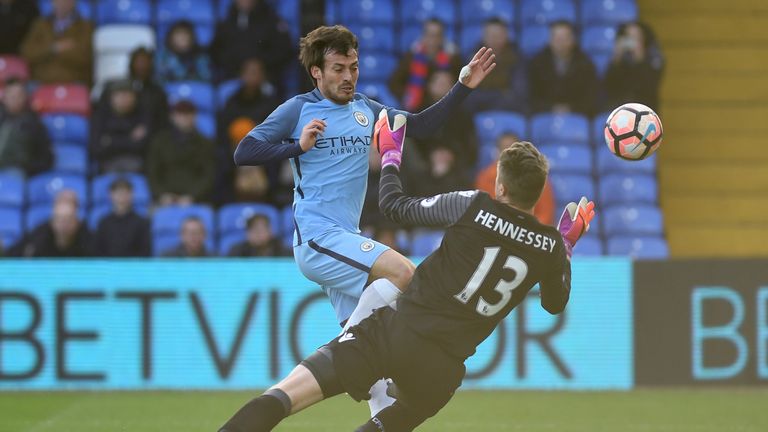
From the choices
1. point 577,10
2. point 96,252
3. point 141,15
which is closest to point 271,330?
point 96,252

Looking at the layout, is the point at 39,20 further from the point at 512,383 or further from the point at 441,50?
the point at 512,383

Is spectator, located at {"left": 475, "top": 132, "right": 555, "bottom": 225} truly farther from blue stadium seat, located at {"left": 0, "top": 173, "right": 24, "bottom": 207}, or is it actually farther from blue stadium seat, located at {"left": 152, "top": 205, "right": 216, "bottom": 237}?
blue stadium seat, located at {"left": 0, "top": 173, "right": 24, "bottom": 207}

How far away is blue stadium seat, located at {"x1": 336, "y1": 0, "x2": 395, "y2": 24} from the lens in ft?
46.8

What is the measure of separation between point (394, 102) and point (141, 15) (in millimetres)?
3263

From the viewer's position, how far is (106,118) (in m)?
12.8

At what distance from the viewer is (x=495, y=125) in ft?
43.4

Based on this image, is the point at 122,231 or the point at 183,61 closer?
the point at 122,231

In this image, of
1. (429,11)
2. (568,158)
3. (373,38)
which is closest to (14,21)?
(373,38)

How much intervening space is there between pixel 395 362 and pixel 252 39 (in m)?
8.18

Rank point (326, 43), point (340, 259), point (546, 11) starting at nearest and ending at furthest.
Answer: point (340, 259), point (326, 43), point (546, 11)

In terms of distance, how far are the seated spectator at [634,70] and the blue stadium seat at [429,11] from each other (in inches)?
80.9

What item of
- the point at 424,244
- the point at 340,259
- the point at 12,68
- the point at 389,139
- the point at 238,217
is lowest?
the point at 424,244

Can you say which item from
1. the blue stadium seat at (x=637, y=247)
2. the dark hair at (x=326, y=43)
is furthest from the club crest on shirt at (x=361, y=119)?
the blue stadium seat at (x=637, y=247)

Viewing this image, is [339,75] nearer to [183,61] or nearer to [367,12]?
[183,61]
